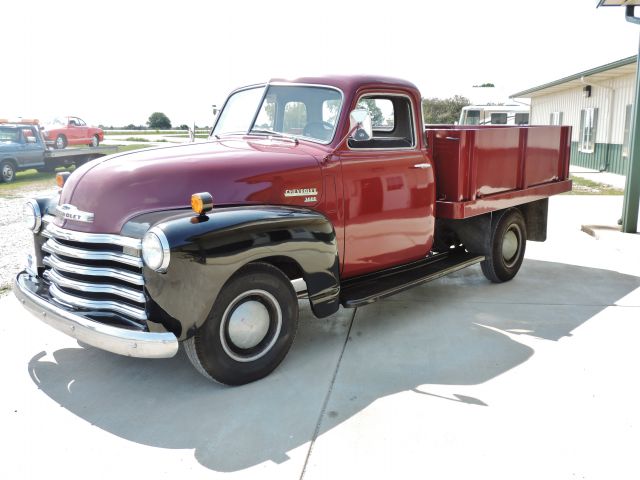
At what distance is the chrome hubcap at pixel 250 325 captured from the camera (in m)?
3.63

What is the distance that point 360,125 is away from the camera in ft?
14.1

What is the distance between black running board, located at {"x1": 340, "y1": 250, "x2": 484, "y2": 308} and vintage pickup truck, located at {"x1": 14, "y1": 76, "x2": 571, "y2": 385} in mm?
18

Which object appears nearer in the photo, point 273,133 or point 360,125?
point 360,125

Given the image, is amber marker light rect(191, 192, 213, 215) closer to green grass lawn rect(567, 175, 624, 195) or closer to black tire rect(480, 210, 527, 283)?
black tire rect(480, 210, 527, 283)

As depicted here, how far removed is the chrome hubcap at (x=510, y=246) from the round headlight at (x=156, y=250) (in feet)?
13.5

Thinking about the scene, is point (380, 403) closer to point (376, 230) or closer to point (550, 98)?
point (376, 230)

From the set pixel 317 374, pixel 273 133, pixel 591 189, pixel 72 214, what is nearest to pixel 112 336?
pixel 72 214

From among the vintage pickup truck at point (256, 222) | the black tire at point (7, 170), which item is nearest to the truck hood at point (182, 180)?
the vintage pickup truck at point (256, 222)

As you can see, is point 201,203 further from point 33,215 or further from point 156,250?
point 33,215

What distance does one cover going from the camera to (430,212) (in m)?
5.20

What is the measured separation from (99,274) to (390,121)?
9.93ft

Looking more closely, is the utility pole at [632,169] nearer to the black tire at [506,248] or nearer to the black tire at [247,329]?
the black tire at [506,248]

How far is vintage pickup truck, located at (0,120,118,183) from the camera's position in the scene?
16875 millimetres

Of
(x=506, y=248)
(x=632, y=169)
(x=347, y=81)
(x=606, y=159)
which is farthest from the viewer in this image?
(x=606, y=159)
